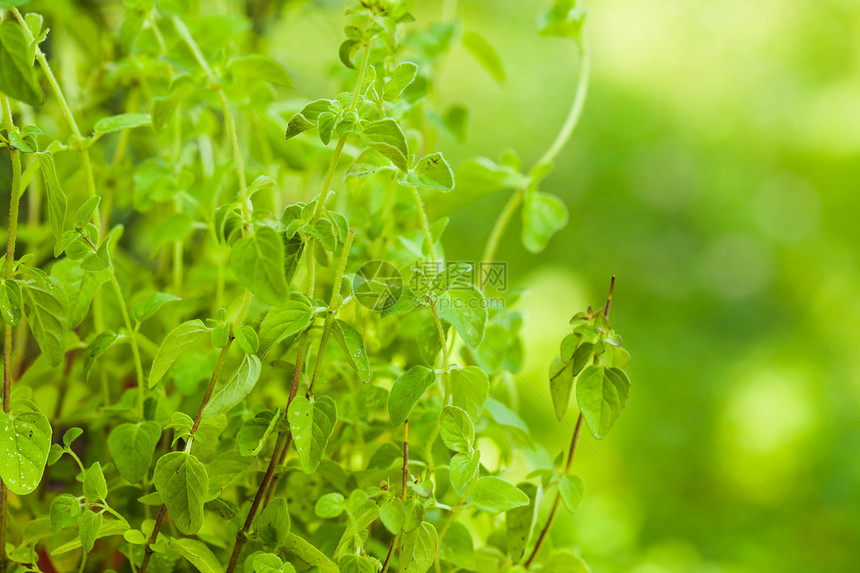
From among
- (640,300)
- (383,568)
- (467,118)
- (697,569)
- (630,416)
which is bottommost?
(383,568)

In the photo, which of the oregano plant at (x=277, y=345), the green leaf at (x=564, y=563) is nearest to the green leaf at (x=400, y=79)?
the oregano plant at (x=277, y=345)

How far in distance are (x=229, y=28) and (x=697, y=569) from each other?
2.27 feet

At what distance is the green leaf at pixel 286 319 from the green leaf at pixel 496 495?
0.09m

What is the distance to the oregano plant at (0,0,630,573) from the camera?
0.25 metres

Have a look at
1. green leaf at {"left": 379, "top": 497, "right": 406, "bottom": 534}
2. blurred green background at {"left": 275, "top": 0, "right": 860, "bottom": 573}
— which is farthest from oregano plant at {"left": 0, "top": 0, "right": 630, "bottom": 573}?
blurred green background at {"left": 275, "top": 0, "right": 860, "bottom": 573}

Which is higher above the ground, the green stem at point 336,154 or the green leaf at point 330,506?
the green stem at point 336,154

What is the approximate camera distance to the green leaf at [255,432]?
0.81 ft

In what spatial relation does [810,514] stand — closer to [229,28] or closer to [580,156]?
[580,156]

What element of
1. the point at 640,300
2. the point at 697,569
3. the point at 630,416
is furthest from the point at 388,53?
the point at 640,300

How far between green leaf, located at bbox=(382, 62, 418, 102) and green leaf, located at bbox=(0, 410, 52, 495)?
0.18 metres

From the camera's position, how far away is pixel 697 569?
0.73 m

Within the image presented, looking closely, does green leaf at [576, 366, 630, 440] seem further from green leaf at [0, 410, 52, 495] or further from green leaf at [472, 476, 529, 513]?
green leaf at [0, 410, 52, 495]

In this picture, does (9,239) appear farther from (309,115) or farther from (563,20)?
(563,20)

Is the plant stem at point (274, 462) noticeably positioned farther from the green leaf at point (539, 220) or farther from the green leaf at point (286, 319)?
the green leaf at point (539, 220)
